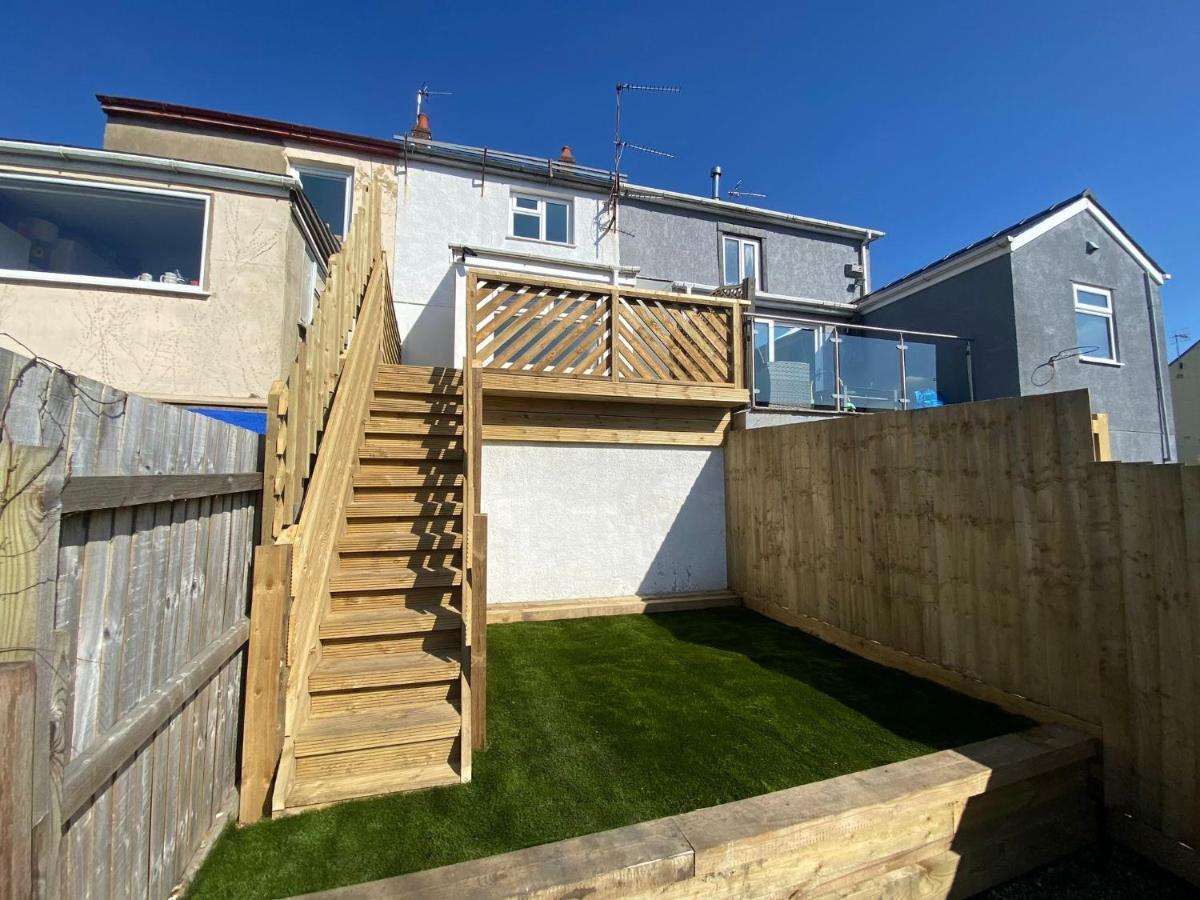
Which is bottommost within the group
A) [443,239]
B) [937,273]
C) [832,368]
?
[832,368]

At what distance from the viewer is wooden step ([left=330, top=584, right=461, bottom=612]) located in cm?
340

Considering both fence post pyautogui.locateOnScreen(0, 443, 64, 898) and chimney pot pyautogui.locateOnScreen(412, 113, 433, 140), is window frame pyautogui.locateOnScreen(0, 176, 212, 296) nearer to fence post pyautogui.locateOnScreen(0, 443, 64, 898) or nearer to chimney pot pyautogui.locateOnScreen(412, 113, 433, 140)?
fence post pyautogui.locateOnScreen(0, 443, 64, 898)

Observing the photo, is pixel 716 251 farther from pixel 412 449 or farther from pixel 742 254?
pixel 412 449

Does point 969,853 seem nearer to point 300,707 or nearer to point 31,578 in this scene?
point 300,707

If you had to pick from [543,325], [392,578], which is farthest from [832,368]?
[392,578]

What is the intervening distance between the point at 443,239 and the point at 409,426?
6266 mm

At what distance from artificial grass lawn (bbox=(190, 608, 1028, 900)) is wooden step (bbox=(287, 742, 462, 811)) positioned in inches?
2.3

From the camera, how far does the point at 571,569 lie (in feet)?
18.0

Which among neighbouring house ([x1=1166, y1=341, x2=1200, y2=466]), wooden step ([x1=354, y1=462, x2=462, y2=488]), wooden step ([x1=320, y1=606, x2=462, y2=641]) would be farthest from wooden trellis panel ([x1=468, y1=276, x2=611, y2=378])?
neighbouring house ([x1=1166, y1=341, x2=1200, y2=466])

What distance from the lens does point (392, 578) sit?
3523 mm

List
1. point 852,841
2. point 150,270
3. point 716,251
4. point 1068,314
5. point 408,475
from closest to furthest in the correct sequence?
point 852,841, point 408,475, point 150,270, point 1068,314, point 716,251

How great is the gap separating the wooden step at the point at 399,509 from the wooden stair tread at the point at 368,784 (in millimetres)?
1818

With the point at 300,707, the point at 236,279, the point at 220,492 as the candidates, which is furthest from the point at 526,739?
the point at 236,279

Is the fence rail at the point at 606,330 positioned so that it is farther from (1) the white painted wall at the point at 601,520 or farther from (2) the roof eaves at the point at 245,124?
(2) the roof eaves at the point at 245,124
